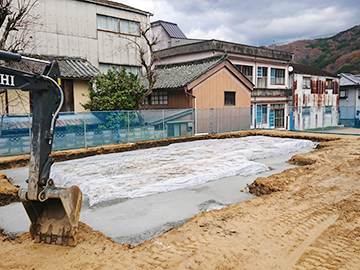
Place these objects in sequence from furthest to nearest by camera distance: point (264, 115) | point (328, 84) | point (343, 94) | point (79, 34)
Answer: point (343, 94), point (328, 84), point (264, 115), point (79, 34)

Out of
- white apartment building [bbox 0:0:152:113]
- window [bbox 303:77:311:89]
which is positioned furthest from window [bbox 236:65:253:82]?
white apartment building [bbox 0:0:152:113]

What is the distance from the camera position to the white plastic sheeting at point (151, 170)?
742 cm

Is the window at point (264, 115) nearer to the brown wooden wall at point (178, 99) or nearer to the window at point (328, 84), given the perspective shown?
the window at point (328, 84)

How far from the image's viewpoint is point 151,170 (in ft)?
30.1

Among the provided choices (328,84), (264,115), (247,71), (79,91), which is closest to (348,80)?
(328,84)

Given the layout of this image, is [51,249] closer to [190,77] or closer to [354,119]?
[190,77]

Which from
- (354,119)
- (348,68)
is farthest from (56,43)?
(348,68)

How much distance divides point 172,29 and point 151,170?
1137 inches

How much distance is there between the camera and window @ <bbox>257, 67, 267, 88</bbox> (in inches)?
1074

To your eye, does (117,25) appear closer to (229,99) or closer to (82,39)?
(82,39)

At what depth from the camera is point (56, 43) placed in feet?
62.3

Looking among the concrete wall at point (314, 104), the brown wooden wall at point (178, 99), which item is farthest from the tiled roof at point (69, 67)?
the concrete wall at point (314, 104)

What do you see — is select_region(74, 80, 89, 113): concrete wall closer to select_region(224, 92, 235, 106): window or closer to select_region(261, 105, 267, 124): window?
select_region(224, 92, 235, 106): window

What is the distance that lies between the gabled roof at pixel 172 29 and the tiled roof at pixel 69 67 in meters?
16.2
